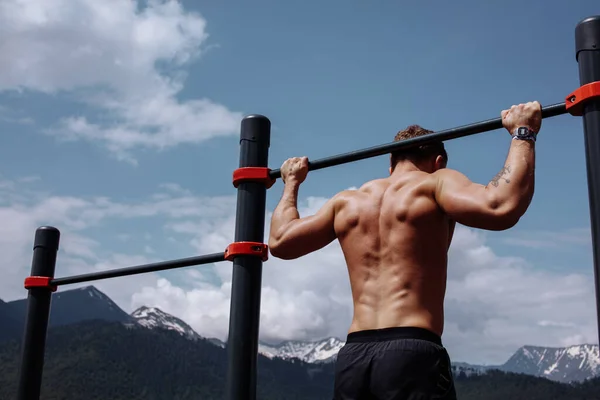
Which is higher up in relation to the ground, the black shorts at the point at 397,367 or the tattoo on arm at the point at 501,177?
the tattoo on arm at the point at 501,177

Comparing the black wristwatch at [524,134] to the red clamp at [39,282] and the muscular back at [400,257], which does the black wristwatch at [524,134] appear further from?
the red clamp at [39,282]

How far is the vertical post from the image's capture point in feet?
20.1

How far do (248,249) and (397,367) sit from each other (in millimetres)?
1670

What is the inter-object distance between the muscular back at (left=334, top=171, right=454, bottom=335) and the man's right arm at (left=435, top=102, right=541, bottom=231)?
0.36 ft

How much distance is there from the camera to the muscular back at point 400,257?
3.06 meters

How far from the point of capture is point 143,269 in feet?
17.3

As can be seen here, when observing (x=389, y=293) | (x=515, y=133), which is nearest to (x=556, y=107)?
(x=515, y=133)

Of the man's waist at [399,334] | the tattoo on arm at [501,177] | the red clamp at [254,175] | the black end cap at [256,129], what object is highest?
the black end cap at [256,129]

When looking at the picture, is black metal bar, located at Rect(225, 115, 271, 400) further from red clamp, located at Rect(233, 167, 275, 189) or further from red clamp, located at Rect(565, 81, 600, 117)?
red clamp, located at Rect(565, 81, 600, 117)

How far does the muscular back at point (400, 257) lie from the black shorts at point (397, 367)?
0.21 feet

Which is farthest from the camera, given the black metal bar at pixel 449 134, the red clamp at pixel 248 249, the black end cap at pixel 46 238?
the black end cap at pixel 46 238

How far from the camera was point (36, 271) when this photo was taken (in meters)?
6.35

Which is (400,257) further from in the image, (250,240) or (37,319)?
(37,319)

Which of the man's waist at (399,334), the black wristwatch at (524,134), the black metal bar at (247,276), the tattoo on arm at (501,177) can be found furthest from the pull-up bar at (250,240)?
the man's waist at (399,334)
